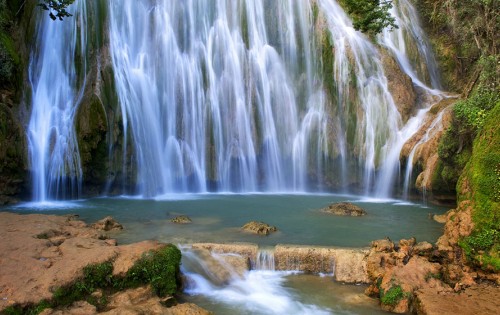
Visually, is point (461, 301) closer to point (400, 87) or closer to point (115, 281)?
point (115, 281)

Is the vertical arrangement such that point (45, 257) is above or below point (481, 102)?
below

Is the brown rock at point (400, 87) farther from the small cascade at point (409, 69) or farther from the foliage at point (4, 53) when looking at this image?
the foliage at point (4, 53)

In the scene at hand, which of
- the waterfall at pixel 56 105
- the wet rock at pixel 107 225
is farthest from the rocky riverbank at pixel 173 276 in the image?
the waterfall at pixel 56 105

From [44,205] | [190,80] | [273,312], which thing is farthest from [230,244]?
[190,80]

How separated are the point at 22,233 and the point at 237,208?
Result: 687 cm

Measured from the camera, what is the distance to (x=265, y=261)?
787 cm

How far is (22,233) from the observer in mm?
7746

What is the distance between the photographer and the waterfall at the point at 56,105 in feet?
50.2

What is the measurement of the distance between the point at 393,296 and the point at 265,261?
7.81 ft

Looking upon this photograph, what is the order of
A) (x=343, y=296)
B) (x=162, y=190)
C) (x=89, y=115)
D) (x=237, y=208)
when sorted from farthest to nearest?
(x=162, y=190)
(x=89, y=115)
(x=237, y=208)
(x=343, y=296)

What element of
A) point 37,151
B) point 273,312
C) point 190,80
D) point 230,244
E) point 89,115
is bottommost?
point 273,312

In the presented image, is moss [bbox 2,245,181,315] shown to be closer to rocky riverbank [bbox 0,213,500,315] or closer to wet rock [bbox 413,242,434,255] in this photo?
rocky riverbank [bbox 0,213,500,315]

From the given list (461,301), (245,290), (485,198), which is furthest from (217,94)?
(461,301)

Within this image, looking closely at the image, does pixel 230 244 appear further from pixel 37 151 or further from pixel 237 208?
pixel 37 151
